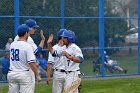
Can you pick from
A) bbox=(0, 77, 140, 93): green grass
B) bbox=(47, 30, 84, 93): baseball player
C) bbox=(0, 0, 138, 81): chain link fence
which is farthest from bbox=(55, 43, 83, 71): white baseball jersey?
bbox=(0, 0, 138, 81): chain link fence

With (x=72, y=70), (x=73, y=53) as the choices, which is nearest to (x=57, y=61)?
(x=72, y=70)

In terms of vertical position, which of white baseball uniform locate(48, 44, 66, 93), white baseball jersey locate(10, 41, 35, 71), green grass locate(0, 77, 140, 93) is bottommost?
green grass locate(0, 77, 140, 93)

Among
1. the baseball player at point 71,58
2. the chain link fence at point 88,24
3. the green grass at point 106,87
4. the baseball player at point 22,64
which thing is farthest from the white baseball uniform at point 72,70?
the chain link fence at point 88,24

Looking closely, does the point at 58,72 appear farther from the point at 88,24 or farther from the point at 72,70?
the point at 88,24

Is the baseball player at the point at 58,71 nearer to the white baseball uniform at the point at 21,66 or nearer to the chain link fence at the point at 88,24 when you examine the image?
the white baseball uniform at the point at 21,66

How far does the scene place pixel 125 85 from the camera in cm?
1627

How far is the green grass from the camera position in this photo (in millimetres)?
15094

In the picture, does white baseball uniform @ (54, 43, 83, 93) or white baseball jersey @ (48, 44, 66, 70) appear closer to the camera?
white baseball uniform @ (54, 43, 83, 93)

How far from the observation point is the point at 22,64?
10.0 meters

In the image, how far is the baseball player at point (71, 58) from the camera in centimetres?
1034

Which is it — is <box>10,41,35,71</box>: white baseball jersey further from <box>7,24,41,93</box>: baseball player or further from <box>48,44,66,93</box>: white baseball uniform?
<box>48,44,66,93</box>: white baseball uniform

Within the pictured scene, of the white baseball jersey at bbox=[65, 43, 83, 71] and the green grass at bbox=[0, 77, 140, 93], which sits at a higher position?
the white baseball jersey at bbox=[65, 43, 83, 71]

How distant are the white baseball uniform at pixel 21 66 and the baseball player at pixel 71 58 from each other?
75 cm

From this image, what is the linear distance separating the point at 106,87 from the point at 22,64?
632 centimetres
